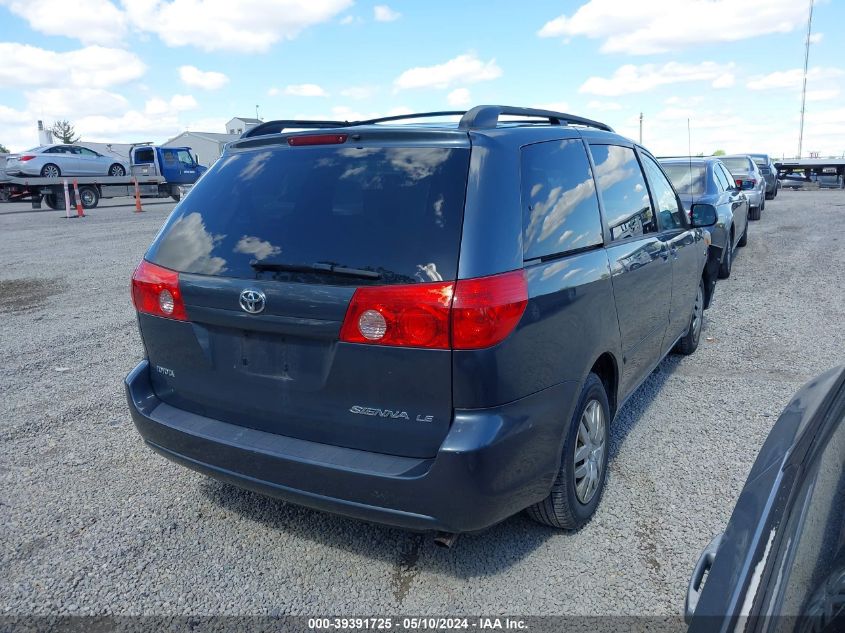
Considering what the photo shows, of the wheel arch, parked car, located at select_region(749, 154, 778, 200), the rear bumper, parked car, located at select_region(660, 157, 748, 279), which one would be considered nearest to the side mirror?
the wheel arch

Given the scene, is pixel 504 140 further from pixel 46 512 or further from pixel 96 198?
pixel 96 198

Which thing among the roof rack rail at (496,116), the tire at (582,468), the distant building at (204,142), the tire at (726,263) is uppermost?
the distant building at (204,142)

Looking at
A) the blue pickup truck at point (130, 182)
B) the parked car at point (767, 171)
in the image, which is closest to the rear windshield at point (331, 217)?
the parked car at point (767, 171)

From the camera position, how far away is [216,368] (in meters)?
2.93

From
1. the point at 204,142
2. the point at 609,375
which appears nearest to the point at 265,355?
the point at 609,375

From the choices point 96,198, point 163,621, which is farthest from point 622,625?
point 96,198

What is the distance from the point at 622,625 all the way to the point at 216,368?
1.94 metres

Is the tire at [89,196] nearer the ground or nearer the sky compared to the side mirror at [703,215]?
nearer the ground

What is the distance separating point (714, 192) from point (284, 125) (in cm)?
767

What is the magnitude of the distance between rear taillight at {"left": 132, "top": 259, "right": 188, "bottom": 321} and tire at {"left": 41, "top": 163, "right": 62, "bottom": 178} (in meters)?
27.4

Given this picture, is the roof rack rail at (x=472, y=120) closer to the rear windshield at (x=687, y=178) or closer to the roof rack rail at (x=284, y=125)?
the roof rack rail at (x=284, y=125)

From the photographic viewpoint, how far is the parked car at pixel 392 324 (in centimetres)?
249

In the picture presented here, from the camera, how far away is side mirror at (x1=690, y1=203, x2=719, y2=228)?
5066 mm

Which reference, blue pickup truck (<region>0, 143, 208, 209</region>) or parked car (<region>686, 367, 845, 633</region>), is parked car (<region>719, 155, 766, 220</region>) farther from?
blue pickup truck (<region>0, 143, 208, 209</region>)
